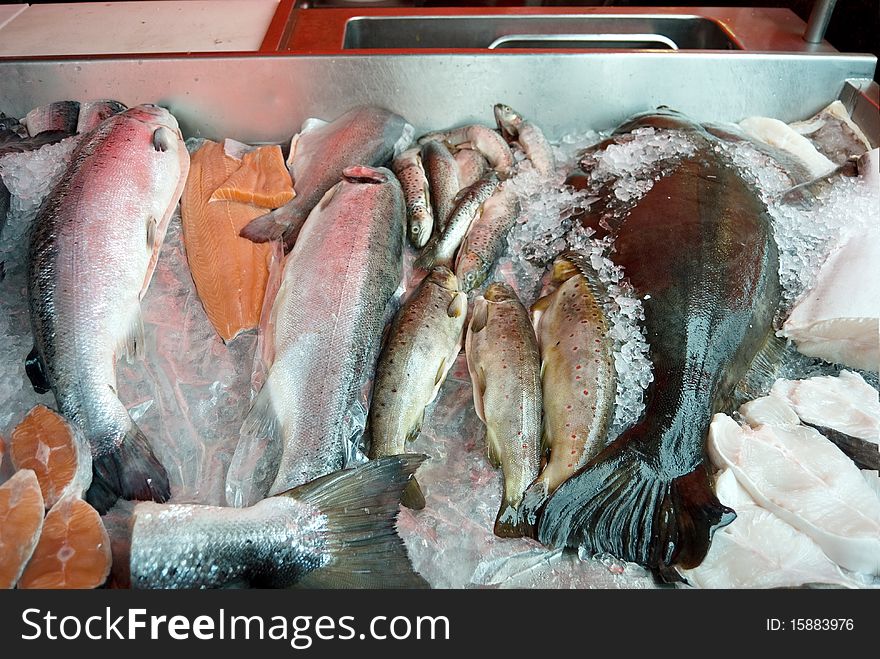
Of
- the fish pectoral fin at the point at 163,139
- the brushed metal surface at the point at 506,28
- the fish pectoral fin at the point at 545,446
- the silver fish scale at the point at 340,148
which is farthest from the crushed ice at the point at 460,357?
the brushed metal surface at the point at 506,28

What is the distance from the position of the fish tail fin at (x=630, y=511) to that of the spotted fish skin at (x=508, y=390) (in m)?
0.07

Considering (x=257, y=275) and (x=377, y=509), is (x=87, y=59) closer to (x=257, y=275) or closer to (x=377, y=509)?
(x=257, y=275)

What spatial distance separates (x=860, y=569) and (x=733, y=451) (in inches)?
10.7

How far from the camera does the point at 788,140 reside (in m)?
1.92

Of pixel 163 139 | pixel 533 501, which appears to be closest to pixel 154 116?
pixel 163 139

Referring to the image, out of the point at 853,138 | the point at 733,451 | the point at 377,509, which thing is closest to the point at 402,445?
the point at 377,509

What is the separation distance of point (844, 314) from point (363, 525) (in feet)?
3.70

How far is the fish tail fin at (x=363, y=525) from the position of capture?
1012mm

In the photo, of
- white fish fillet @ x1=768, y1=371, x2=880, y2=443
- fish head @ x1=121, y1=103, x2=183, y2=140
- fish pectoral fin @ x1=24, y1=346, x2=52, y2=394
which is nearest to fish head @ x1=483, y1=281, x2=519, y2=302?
white fish fillet @ x1=768, y1=371, x2=880, y2=443

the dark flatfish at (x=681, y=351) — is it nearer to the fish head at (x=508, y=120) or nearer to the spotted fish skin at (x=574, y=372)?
the spotted fish skin at (x=574, y=372)

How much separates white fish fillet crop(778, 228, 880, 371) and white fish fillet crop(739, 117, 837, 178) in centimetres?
44

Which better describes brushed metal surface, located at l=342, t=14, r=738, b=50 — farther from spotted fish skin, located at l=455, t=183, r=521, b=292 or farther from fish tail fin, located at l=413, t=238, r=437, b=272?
fish tail fin, located at l=413, t=238, r=437, b=272

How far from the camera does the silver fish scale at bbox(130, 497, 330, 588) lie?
97cm
